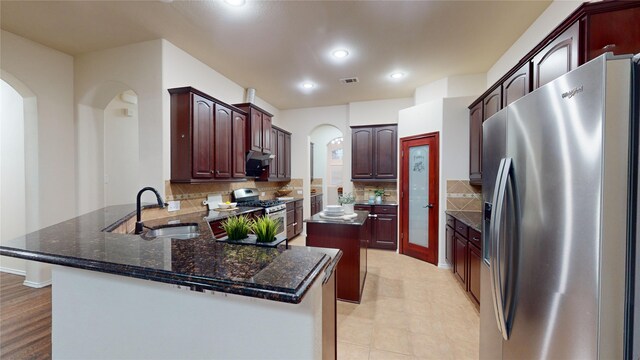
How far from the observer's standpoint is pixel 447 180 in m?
3.78

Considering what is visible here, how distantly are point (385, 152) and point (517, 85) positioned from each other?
2.68m

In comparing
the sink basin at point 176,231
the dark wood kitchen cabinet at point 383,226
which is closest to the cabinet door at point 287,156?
the dark wood kitchen cabinet at point 383,226

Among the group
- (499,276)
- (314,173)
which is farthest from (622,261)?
(314,173)

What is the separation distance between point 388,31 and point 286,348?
3066 mm

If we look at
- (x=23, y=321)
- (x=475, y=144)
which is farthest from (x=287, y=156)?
(x=23, y=321)

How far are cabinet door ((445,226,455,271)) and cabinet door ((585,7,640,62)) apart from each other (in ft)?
8.04

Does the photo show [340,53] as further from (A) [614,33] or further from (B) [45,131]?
(B) [45,131]

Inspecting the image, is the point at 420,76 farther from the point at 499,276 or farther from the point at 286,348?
the point at 286,348

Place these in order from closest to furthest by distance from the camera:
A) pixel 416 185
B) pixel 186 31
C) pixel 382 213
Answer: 1. pixel 186 31
2. pixel 416 185
3. pixel 382 213

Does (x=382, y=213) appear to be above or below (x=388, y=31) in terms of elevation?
below

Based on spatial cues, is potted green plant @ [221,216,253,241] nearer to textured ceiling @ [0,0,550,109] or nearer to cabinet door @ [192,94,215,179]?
cabinet door @ [192,94,215,179]

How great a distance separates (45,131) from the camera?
3.01 metres

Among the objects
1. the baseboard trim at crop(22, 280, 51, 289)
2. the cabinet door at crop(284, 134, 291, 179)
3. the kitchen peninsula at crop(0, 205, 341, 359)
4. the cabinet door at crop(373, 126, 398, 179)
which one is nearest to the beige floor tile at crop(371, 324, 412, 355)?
the kitchen peninsula at crop(0, 205, 341, 359)

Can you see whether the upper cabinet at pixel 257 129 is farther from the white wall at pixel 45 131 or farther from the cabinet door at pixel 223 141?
the white wall at pixel 45 131
